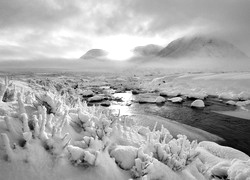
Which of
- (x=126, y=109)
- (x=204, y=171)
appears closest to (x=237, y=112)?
(x=126, y=109)

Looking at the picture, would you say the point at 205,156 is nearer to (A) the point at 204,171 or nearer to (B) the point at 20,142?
(A) the point at 204,171

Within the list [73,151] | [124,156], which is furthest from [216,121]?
[73,151]

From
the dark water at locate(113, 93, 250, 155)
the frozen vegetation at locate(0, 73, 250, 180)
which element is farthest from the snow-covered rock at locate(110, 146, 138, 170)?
the dark water at locate(113, 93, 250, 155)

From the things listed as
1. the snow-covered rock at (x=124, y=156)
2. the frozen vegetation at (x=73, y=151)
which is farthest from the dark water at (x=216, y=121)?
the snow-covered rock at (x=124, y=156)

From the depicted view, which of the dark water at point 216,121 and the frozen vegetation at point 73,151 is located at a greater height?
the frozen vegetation at point 73,151

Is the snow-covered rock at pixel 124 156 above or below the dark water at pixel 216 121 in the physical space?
above

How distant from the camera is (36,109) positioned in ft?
11.4

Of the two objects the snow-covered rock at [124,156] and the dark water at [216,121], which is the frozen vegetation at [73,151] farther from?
the dark water at [216,121]

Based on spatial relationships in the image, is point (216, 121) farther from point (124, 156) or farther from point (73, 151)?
point (73, 151)

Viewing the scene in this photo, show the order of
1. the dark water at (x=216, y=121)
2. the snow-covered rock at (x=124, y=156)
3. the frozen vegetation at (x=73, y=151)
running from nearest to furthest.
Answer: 1. the frozen vegetation at (x=73, y=151)
2. the snow-covered rock at (x=124, y=156)
3. the dark water at (x=216, y=121)

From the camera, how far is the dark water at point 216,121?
42.0ft

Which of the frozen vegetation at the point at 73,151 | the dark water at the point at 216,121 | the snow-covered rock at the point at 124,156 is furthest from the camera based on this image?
the dark water at the point at 216,121

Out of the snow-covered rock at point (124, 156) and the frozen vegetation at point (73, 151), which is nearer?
the frozen vegetation at point (73, 151)

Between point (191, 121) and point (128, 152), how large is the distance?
16.0 m
